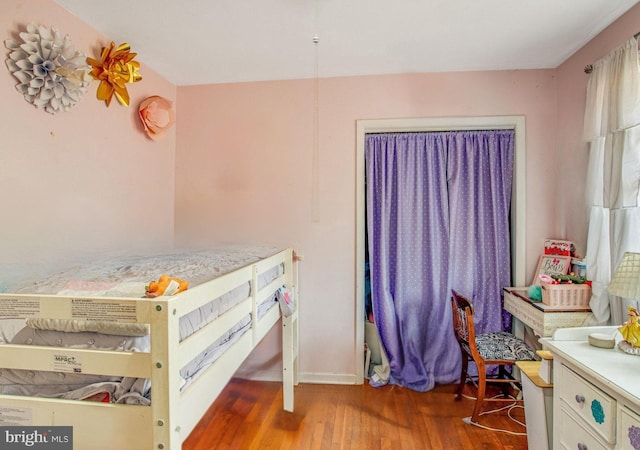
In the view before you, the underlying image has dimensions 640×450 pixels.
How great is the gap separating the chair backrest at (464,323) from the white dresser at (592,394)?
56 cm

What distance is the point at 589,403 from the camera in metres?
1.22

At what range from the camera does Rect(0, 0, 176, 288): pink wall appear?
153 cm

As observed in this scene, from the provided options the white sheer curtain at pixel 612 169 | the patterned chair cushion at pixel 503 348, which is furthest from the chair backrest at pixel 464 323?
the white sheer curtain at pixel 612 169

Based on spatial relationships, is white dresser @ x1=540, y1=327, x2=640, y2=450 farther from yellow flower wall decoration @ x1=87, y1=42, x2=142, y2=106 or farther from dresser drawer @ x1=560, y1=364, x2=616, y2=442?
yellow flower wall decoration @ x1=87, y1=42, x2=142, y2=106

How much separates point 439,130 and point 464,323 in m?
1.44

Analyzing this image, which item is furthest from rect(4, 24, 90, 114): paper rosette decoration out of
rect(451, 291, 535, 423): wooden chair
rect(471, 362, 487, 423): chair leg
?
rect(471, 362, 487, 423): chair leg

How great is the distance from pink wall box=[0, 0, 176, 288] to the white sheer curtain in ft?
9.32

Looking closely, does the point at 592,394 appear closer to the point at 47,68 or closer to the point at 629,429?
the point at 629,429

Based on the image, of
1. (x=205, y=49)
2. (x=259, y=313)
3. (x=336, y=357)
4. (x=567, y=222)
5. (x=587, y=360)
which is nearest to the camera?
(x=587, y=360)

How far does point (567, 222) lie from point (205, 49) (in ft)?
8.96

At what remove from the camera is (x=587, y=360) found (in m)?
1.29

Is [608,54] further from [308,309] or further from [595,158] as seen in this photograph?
[308,309]

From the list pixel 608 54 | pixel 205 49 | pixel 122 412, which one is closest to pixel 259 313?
pixel 122 412

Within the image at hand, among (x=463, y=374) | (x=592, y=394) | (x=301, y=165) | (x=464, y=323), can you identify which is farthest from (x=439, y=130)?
(x=592, y=394)
